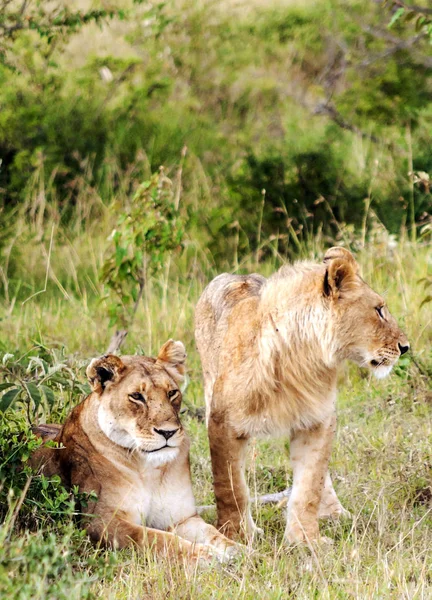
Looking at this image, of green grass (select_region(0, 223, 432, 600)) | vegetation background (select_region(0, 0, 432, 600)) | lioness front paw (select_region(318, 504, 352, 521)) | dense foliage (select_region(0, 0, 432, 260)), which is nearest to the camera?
green grass (select_region(0, 223, 432, 600))

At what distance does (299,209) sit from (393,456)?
421 cm

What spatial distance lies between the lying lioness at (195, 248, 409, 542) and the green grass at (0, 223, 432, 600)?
0.15 m

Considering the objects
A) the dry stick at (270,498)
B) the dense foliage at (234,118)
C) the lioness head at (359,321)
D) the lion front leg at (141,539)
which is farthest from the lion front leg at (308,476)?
the dense foliage at (234,118)

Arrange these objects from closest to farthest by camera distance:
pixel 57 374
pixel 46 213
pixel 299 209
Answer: pixel 57 374
pixel 299 209
pixel 46 213

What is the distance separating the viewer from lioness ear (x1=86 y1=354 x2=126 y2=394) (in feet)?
13.7

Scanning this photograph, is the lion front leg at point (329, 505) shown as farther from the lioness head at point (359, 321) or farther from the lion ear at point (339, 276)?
the lion ear at point (339, 276)

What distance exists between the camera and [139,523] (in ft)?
13.5

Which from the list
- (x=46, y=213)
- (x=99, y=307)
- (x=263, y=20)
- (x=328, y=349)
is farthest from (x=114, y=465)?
(x=263, y=20)

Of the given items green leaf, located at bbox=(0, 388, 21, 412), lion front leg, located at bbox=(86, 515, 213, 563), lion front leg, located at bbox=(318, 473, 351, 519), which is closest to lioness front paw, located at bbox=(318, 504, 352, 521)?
lion front leg, located at bbox=(318, 473, 351, 519)

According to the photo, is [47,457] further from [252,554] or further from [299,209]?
[299,209]

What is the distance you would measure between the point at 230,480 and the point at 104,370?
2.28ft

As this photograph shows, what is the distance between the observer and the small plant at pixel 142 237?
21.1 feet

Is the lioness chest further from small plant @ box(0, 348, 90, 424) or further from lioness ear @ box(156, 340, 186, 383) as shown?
small plant @ box(0, 348, 90, 424)

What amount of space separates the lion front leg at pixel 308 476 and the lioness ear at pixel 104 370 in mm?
829
